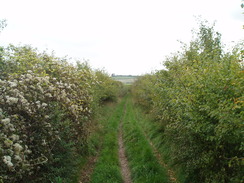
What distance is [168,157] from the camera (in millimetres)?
10312

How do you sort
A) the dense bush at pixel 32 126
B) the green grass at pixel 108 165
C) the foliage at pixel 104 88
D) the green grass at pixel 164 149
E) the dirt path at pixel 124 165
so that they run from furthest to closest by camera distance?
the foliage at pixel 104 88 → the dirt path at pixel 124 165 → the green grass at pixel 108 165 → the green grass at pixel 164 149 → the dense bush at pixel 32 126

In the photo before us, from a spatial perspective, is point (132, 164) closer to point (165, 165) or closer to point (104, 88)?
point (165, 165)

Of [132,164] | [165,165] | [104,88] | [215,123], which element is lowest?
[165,165]

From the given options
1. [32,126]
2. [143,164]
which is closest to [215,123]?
[143,164]

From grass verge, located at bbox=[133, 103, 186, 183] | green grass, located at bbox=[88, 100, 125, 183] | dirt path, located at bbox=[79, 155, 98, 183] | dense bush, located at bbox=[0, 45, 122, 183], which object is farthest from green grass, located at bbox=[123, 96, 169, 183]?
dense bush, located at bbox=[0, 45, 122, 183]

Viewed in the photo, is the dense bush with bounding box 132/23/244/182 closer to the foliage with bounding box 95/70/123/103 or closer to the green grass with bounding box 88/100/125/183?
the green grass with bounding box 88/100/125/183

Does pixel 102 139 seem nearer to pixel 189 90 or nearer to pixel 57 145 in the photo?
pixel 57 145

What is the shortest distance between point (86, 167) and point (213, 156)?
6.28 m

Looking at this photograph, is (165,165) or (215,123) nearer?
(215,123)

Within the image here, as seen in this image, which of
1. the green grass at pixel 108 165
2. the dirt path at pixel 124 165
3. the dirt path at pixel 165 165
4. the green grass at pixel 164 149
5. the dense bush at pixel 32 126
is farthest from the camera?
the dirt path at pixel 124 165

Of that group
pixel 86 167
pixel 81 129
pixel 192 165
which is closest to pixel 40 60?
pixel 81 129

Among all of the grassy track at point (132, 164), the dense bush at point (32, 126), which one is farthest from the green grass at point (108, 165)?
the dense bush at point (32, 126)

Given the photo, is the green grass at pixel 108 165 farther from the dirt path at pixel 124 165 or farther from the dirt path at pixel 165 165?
the dirt path at pixel 165 165

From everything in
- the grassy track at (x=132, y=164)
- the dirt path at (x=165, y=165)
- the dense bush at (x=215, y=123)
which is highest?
the dense bush at (x=215, y=123)
